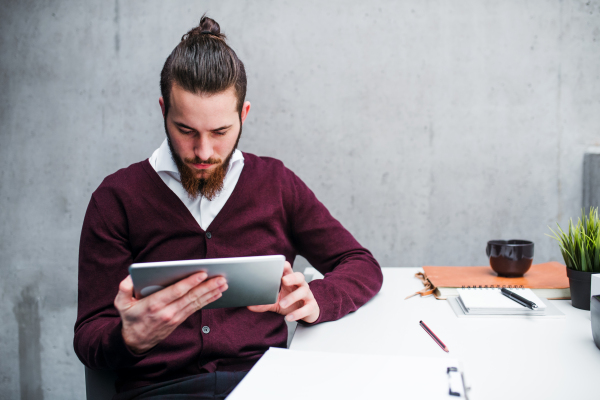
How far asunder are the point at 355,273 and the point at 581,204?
4.25 feet

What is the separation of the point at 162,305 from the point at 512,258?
950mm

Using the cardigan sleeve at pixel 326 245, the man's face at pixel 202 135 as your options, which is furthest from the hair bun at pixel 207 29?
the cardigan sleeve at pixel 326 245

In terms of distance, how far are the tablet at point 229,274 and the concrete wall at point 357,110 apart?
1.08 metres

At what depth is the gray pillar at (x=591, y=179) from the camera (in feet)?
5.45

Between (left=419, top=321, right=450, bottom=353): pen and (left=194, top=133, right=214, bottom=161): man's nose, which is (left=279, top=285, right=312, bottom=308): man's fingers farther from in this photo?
(left=194, top=133, right=214, bottom=161): man's nose

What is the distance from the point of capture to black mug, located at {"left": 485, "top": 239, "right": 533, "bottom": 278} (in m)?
1.12

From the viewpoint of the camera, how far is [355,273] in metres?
1.06

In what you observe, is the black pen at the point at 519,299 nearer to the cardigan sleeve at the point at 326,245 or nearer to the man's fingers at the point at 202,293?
the cardigan sleeve at the point at 326,245

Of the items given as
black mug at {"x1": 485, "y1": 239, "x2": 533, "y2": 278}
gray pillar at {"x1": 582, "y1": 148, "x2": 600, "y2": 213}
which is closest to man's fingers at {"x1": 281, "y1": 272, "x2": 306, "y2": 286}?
black mug at {"x1": 485, "y1": 239, "x2": 533, "y2": 278}

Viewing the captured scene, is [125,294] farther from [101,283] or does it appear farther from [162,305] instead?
[101,283]

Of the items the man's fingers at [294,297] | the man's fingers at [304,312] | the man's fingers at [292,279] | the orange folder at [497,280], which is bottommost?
the orange folder at [497,280]

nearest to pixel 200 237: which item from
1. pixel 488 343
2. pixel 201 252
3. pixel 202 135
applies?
pixel 201 252

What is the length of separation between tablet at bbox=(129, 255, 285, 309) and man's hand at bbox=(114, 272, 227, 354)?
0.04 ft

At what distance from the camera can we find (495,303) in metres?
0.94
